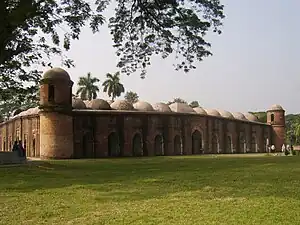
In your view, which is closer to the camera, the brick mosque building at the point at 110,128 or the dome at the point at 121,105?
the brick mosque building at the point at 110,128

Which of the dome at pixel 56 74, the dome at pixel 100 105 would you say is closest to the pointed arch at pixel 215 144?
the dome at pixel 100 105

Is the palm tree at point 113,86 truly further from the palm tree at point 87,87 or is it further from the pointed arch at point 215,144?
the pointed arch at point 215,144

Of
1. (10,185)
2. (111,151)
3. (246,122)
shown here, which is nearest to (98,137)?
(111,151)

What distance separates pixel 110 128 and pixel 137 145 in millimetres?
2847

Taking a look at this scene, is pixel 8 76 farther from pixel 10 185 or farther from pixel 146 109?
pixel 146 109

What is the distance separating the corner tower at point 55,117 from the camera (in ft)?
101

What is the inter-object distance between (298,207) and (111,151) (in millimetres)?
28687

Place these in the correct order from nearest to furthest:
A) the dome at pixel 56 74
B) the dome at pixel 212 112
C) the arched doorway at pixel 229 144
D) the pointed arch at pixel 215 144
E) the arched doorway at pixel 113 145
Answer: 1. the dome at pixel 56 74
2. the arched doorway at pixel 113 145
3. the pointed arch at pixel 215 144
4. the arched doorway at pixel 229 144
5. the dome at pixel 212 112

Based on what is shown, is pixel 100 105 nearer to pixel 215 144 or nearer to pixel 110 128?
pixel 110 128

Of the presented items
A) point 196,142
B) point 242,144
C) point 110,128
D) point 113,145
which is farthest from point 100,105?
point 242,144

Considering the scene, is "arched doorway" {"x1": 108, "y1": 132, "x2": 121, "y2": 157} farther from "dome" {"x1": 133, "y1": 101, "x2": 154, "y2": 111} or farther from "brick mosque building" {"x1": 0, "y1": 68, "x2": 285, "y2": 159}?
"dome" {"x1": 133, "y1": 101, "x2": 154, "y2": 111}

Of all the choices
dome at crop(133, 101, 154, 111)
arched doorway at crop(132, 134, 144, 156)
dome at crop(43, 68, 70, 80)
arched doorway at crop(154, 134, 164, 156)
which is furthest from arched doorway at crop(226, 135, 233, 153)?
dome at crop(43, 68, 70, 80)

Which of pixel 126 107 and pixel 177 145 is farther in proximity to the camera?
pixel 177 145

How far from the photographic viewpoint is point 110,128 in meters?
35.0
